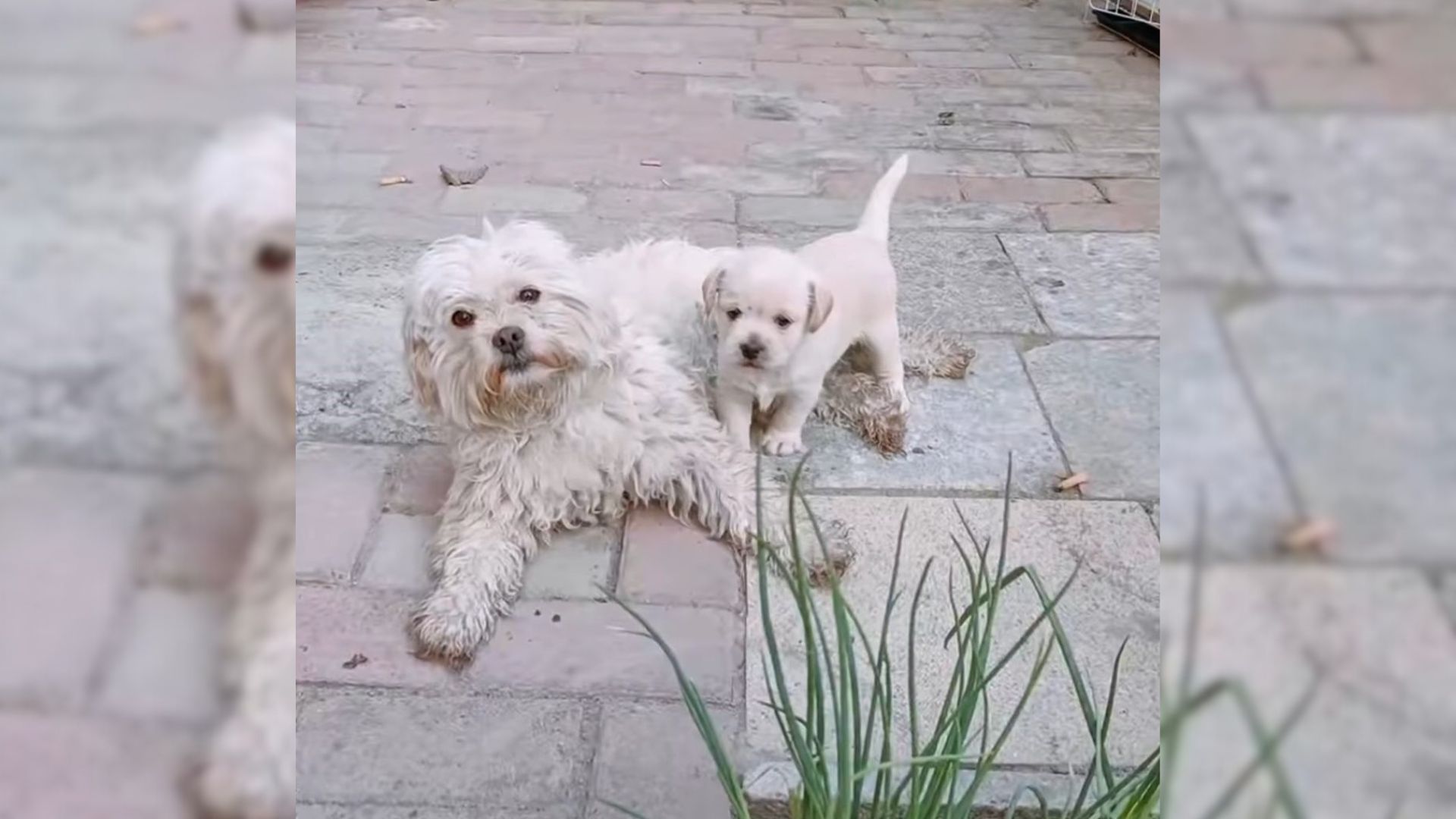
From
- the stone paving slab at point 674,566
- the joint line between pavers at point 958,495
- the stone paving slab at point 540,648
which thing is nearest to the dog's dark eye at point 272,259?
the stone paving slab at point 540,648

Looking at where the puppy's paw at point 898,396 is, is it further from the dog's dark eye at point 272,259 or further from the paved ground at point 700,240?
the dog's dark eye at point 272,259

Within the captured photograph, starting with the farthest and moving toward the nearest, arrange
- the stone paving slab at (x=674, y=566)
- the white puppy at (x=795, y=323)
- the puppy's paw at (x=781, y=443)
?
the puppy's paw at (x=781, y=443), the white puppy at (x=795, y=323), the stone paving slab at (x=674, y=566)

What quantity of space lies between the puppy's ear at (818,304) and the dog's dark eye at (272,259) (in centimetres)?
200

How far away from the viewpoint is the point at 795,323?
235 centimetres

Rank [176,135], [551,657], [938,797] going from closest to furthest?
[176,135] → [938,797] → [551,657]

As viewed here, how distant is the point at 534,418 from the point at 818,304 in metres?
0.60

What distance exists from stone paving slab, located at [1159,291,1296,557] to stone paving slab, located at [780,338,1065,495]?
2.02m

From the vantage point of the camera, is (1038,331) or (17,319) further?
(1038,331)

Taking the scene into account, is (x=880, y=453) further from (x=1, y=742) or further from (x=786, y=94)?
(x=786, y=94)

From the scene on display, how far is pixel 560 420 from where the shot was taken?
2.26 meters

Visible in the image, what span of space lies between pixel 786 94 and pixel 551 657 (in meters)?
3.58

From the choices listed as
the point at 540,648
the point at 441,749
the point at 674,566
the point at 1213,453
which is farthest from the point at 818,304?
the point at 1213,453

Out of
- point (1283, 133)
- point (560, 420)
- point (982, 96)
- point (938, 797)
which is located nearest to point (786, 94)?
point (982, 96)

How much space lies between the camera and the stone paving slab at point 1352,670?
38 centimetres
